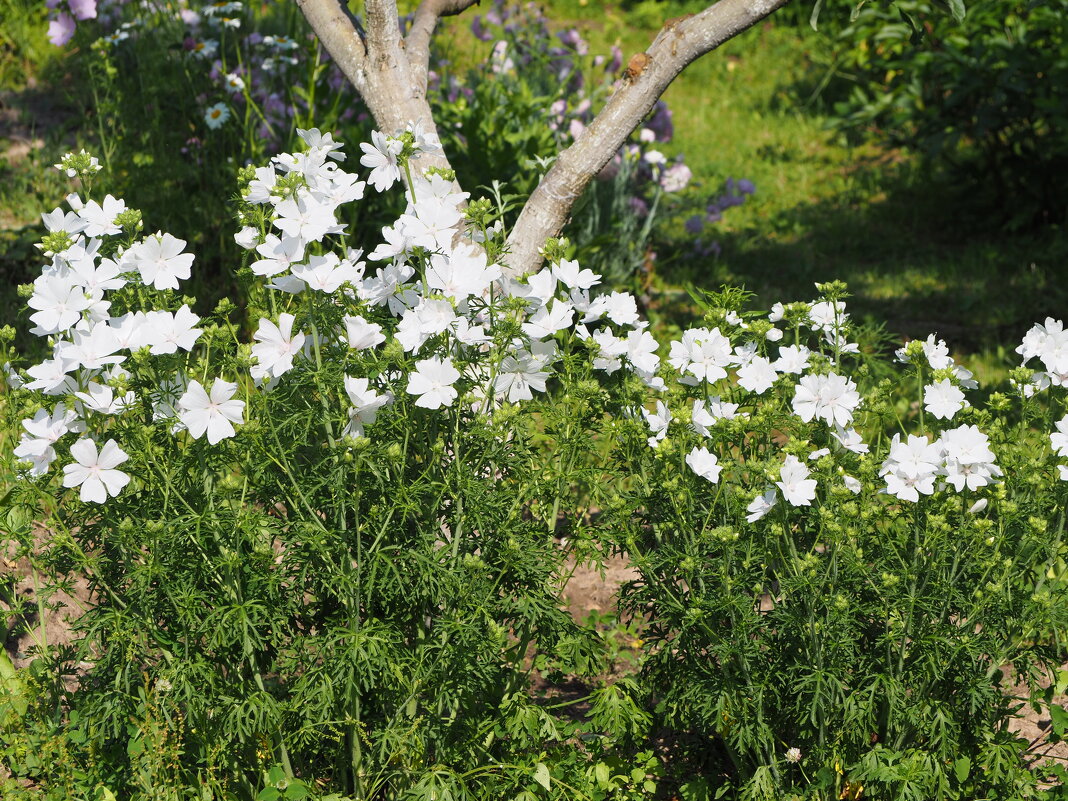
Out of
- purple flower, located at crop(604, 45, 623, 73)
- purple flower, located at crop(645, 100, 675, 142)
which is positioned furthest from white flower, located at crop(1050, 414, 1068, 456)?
purple flower, located at crop(604, 45, 623, 73)

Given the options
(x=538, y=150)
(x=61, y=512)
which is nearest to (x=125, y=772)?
(x=61, y=512)

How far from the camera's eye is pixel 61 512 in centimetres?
237

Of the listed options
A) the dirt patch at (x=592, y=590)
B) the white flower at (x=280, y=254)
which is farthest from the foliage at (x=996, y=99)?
the white flower at (x=280, y=254)

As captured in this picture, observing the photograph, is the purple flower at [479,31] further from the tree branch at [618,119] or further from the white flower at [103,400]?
the white flower at [103,400]

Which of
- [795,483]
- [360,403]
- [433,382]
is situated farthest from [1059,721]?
[360,403]

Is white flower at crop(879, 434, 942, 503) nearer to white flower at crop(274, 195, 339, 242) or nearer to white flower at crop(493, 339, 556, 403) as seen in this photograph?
white flower at crop(493, 339, 556, 403)

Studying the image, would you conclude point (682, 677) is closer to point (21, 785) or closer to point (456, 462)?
point (456, 462)

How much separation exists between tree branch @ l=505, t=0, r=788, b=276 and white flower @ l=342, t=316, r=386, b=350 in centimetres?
126

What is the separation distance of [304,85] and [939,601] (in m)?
4.20

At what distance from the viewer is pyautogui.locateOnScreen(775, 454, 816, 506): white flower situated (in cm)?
211

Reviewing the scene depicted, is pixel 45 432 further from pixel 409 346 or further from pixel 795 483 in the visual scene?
pixel 795 483

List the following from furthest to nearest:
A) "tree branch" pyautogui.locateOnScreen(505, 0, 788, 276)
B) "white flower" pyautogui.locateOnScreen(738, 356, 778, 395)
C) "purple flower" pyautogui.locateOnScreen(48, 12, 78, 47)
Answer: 1. "purple flower" pyautogui.locateOnScreen(48, 12, 78, 47)
2. "tree branch" pyautogui.locateOnScreen(505, 0, 788, 276)
3. "white flower" pyautogui.locateOnScreen(738, 356, 778, 395)

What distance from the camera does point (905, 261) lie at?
6.23m

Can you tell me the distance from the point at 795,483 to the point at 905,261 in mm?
4506
